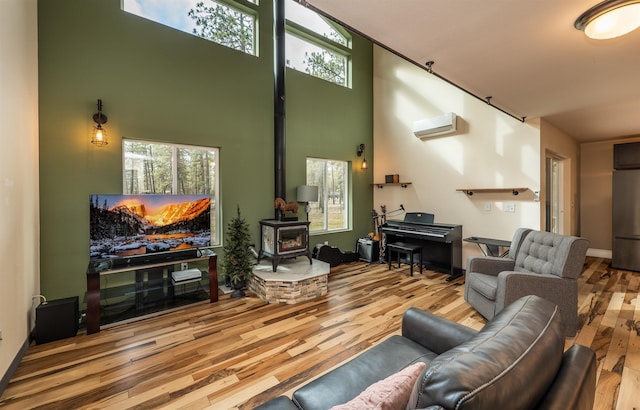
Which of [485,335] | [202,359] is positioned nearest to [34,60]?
[202,359]

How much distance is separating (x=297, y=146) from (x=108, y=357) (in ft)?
12.2

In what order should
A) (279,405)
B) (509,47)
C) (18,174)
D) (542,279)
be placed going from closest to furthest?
1. (279,405)
2. (509,47)
3. (18,174)
4. (542,279)

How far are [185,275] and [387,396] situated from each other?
10.7ft

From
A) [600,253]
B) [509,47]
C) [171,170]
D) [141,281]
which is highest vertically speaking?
[509,47]

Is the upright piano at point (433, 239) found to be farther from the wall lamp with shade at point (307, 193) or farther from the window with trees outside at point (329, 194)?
the wall lamp with shade at point (307, 193)

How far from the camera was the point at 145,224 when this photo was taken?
3.13m

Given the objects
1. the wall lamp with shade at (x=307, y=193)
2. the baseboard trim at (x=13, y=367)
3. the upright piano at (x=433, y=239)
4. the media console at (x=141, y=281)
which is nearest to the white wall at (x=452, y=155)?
the upright piano at (x=433, y=239)

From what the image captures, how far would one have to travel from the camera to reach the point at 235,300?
3.52m

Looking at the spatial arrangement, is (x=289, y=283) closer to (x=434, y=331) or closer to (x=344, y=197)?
(x=434, y=331)

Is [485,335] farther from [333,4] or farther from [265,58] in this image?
[265,58]

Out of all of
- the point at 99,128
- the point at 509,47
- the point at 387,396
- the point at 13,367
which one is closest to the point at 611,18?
the point at 509,47

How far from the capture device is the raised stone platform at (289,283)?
3.45 metres

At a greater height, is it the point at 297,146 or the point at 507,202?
the point at 297,146

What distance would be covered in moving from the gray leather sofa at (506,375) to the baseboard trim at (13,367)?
220 cm
